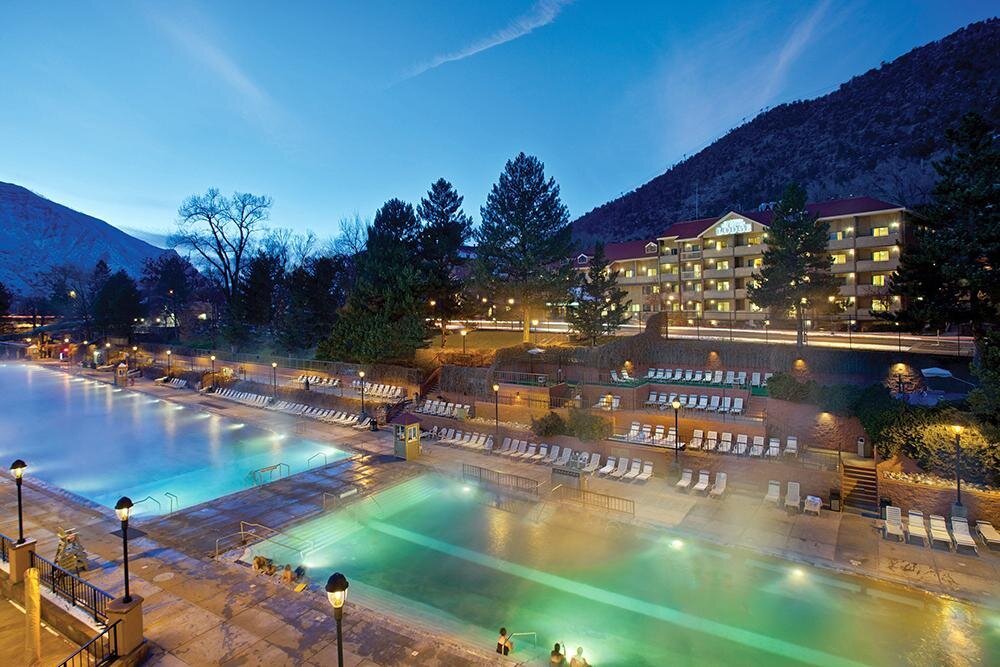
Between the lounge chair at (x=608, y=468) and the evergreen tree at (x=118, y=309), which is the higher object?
the evergreen tree at (x=118, y=309)

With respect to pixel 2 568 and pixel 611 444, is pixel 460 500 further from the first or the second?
pixel 2 568

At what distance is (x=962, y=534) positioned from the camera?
45.9 feet

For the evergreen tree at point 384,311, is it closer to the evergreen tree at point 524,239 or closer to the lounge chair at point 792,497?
the evergreen tree at point 524,239

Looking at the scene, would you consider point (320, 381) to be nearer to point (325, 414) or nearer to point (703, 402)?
point (325, 414)

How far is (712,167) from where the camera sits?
123500 millimetres

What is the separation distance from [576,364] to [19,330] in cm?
9562

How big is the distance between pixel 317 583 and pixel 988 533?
58.6 ft

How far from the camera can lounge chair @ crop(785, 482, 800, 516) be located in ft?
54.6

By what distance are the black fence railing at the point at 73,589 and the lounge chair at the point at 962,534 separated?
20.0 m

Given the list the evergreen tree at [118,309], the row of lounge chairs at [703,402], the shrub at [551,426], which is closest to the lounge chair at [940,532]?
the row of lounge chairs at [703,402]

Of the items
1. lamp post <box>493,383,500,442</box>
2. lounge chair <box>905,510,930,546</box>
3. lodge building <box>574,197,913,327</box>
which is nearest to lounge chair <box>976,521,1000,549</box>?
lounge chair <box>905,510,930,546</box>

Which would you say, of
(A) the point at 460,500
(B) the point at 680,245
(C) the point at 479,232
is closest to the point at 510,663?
(A) the point at 460,500

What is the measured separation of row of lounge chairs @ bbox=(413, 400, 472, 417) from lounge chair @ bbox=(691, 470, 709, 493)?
12.1 m

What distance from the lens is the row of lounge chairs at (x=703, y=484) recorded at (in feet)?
59.5
